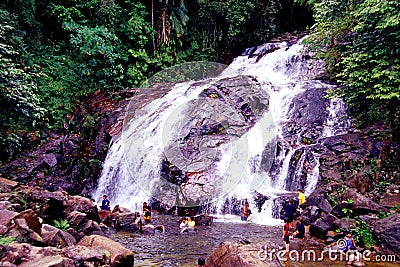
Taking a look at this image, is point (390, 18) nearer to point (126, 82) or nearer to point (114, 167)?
point (114, 167)

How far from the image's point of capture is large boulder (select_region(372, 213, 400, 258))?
8133 millimetres

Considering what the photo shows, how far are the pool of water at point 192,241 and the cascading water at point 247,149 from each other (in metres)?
1.35

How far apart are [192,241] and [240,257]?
3913 millimetres

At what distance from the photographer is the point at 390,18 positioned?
432 inches

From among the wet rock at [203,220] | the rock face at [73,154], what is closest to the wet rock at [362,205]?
the wet rock at [203,220]

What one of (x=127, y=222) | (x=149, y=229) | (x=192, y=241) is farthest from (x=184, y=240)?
(x=127, y=222)

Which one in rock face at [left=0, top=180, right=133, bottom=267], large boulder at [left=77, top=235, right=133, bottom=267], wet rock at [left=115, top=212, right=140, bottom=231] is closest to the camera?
rock face at [left=0, top=180, right=133, bottom=267]

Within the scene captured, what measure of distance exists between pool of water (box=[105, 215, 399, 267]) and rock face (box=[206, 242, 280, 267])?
2.67 ft

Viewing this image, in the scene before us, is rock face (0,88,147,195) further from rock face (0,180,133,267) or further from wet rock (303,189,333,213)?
wet rock (303,189,333,213)

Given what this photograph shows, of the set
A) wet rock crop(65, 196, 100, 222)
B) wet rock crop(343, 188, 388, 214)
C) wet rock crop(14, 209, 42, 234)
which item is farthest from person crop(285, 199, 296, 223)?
Answer: wet rock crop(14, 209, 42, 234)

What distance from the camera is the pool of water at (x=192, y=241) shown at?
789 cm

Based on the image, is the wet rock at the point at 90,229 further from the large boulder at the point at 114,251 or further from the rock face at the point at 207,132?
the rock face at the point at 207,132

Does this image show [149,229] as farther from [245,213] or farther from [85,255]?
[85,255]

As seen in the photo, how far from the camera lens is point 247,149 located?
49.6ft
